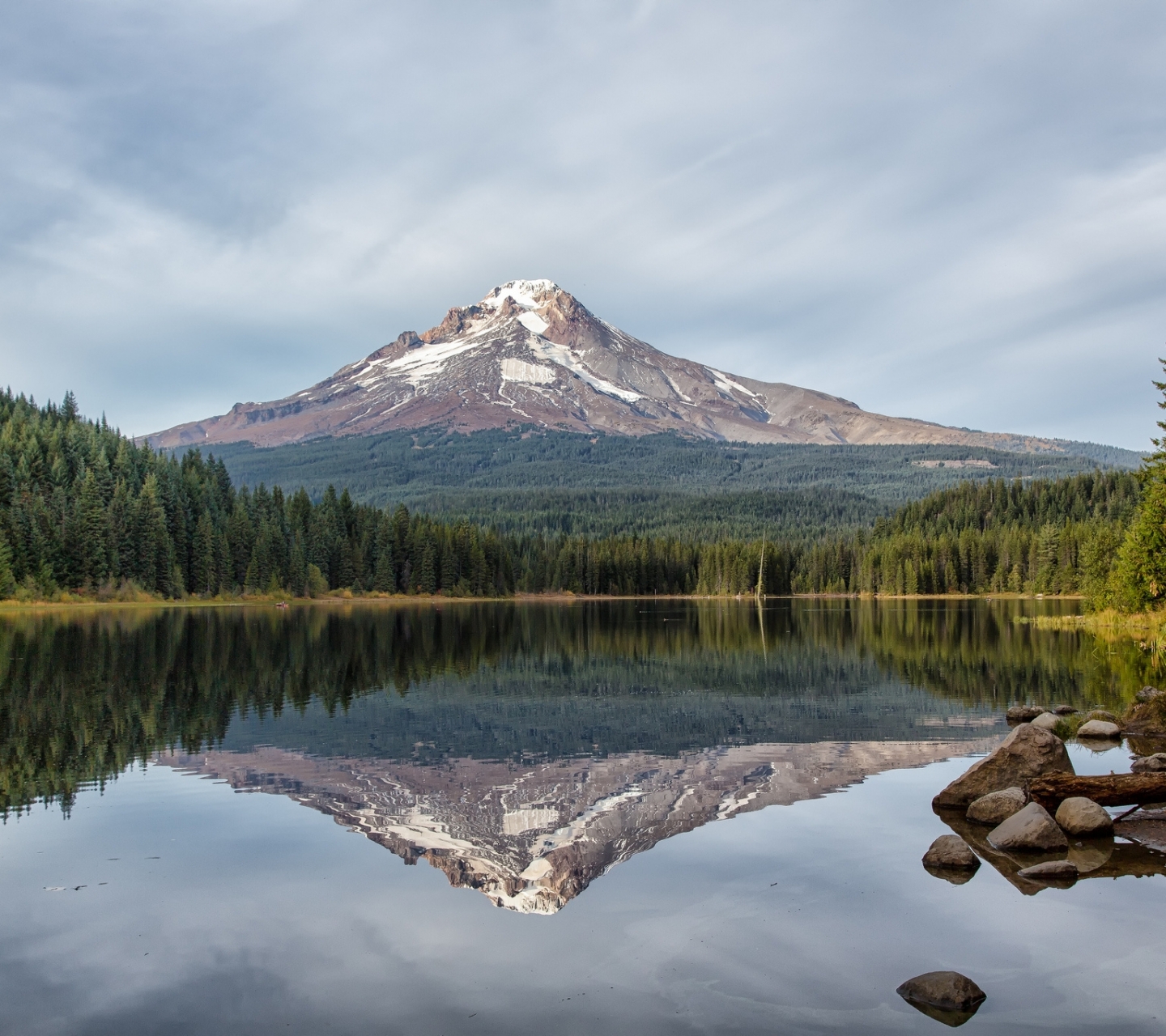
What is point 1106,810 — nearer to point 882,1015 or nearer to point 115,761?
point 882,1015

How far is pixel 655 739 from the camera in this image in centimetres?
2816

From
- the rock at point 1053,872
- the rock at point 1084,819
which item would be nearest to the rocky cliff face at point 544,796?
the rock at point 1084,819

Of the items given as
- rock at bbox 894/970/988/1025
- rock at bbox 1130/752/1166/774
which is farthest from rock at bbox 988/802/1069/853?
rock at bbox 894/970/988/1025

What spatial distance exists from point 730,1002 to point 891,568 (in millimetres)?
187675

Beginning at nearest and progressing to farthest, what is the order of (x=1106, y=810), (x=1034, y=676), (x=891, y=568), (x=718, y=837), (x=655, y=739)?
(x=718, y=837), (x=1106, y=810), (x=655, y=739), (x=1034, y=676), (x=891, y=568)

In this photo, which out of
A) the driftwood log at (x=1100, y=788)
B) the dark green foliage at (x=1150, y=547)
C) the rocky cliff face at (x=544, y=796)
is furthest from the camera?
the dark green foliage at (x=1150, y=547)

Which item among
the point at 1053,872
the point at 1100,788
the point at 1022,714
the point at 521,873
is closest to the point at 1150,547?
the point at 1022,714

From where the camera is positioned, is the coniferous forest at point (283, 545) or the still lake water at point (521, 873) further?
the coniferous forest at point (283, 545)

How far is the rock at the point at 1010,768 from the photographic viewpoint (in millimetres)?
19516

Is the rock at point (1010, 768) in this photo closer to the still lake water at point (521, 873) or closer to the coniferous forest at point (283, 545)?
the still lake water at point (521, 873)

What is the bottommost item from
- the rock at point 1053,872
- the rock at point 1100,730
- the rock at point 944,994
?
the rock at point 1100,730

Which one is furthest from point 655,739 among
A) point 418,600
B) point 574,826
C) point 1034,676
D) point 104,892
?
point 418,600

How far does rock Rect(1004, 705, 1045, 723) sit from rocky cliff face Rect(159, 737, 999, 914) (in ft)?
10.8

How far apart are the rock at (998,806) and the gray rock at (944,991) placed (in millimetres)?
7950
